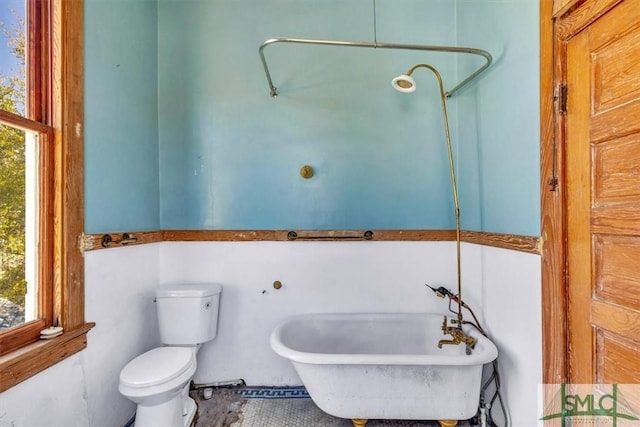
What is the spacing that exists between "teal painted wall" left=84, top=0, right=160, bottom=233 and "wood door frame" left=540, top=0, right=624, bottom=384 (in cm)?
212

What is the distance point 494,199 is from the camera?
1581 mm

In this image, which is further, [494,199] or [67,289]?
[494,199]

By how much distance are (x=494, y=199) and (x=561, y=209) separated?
0.47 metres

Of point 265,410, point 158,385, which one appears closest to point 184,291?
point 158,385

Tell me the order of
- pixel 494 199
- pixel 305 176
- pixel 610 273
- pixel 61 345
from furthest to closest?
1. pixel 305 176
2. pixel 494 199
3. pixel 61 345
4. pixel 610 273

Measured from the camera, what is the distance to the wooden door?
0.89 meters

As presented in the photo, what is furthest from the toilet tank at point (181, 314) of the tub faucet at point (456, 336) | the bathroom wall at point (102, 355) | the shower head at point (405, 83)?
the shower head at point (405, 83)

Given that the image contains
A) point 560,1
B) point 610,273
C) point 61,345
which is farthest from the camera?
point 61,345

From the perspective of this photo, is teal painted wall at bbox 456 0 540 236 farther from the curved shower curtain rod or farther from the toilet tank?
the toilet tank

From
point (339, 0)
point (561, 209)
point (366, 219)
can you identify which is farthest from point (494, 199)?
point (339, 0)

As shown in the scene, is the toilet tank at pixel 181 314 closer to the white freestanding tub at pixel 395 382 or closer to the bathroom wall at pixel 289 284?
the bathroom wall at pixel 289 284

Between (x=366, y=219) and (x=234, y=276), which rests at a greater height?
(x=366, y=219)

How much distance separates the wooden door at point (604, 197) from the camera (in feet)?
2.91

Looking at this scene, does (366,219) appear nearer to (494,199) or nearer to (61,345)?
(494,199)
